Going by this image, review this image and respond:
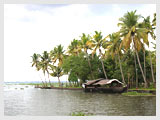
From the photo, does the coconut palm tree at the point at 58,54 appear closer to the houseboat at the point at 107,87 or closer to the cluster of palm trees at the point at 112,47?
the cluster of palm trees at the point at 112,47

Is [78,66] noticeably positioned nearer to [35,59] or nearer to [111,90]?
[111,90]

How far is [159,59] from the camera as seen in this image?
8.23 m

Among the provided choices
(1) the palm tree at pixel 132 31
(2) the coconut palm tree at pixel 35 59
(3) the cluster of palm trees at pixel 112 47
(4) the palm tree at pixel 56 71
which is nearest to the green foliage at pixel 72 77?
(3) the cluster of palm trees at pixel 112 47

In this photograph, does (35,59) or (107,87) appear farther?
(35,59)

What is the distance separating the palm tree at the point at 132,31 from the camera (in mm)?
19531

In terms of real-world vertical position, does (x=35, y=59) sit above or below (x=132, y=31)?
below

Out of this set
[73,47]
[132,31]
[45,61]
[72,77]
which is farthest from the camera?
[45,61]

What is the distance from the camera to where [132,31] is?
2020 cm

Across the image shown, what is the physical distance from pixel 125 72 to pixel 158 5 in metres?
18.7

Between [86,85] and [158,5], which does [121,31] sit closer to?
[86,85]

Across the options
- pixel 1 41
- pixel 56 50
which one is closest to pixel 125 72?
pixel 56 50

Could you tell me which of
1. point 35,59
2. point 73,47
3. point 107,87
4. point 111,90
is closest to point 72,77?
point 73,47

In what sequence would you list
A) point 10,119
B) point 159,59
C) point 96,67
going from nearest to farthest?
1. point 10,119
2. point 159,59
3. point 96,67

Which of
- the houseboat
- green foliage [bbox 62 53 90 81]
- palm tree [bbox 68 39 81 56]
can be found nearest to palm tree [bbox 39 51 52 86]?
palm tree [bbox 68 39 81 56]
